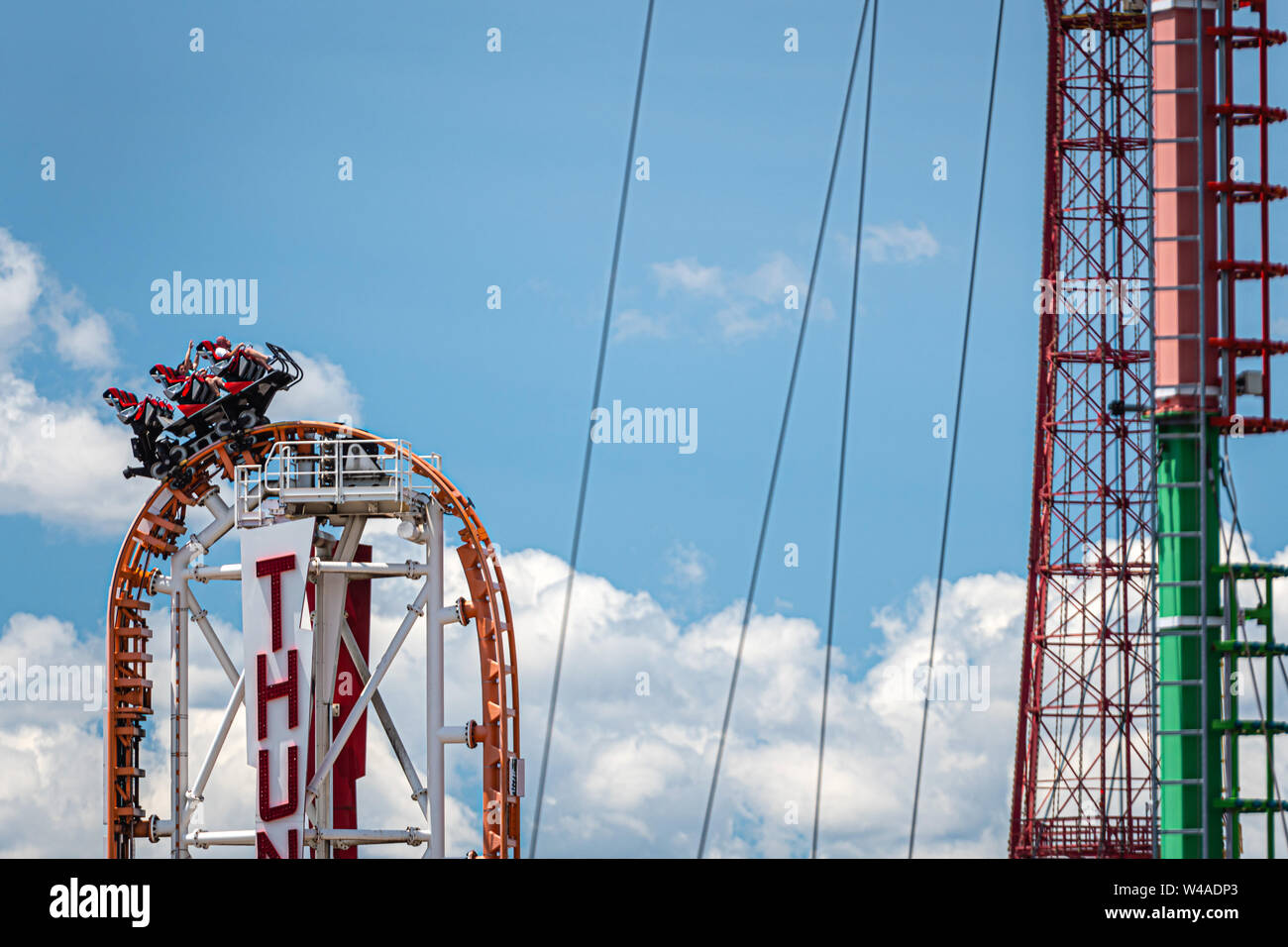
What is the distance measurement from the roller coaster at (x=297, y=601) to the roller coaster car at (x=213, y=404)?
4cm

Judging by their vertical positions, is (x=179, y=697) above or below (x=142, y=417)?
below

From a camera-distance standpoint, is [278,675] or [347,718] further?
[347,718]

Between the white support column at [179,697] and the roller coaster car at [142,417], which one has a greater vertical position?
the roller coaster car at [142,417]

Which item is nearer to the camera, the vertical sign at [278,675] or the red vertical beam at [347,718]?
the vertical sign at [278,675]

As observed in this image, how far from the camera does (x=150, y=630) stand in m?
52.1

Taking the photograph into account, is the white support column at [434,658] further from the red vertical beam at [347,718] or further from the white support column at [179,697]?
the white support column at [179,697]

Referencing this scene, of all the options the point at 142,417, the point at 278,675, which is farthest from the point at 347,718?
the point at 142,417

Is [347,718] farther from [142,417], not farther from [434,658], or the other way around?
[142,417]

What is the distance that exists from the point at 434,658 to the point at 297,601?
12.2ft

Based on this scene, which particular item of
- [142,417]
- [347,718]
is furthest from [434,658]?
[142,417]

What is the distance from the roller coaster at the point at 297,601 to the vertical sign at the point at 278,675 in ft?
0.18

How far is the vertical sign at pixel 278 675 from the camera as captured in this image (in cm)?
4822

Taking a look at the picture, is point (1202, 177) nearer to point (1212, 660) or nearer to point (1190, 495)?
point (1190, 495)
